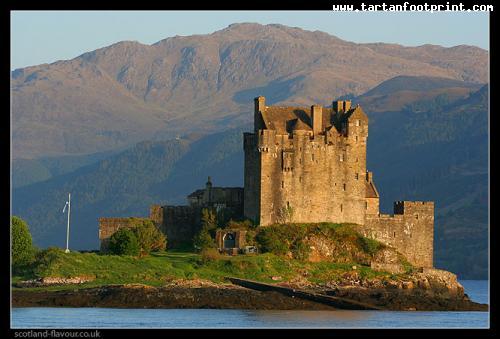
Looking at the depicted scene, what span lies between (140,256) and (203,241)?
4.39 m

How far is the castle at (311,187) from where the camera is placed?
10650 centimetres

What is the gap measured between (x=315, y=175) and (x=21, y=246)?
1912 centimetres

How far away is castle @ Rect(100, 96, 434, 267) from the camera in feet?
349

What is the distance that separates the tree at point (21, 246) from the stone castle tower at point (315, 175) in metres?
14.4

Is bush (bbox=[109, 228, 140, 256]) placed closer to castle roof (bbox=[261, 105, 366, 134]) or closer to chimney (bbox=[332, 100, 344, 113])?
castle roof (bbox=[261, 105, 366, 134])

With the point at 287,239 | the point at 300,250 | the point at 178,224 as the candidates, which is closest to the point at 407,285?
the point at 300,250

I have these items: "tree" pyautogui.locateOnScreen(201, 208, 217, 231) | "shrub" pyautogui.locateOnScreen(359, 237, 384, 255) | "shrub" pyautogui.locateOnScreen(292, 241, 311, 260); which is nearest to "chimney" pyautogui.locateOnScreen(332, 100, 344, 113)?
"shrub" pyautogui.locateOnScreen(359, 237, 384, 255)

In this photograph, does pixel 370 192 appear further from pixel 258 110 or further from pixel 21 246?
pixel 21 246

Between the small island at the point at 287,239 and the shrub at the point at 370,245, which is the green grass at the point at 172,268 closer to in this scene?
the small island at the point at 287,239

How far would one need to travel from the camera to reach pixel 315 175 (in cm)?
10719
